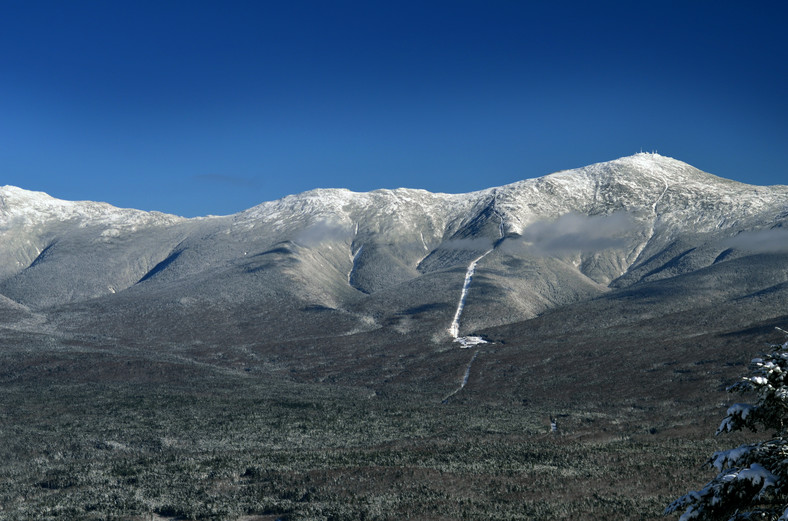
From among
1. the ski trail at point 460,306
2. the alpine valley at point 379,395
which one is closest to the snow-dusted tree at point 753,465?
the alpine valley at point 379,395

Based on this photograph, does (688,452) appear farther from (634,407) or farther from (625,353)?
(625,353)

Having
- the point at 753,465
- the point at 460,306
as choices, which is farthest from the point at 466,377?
the point at 753,465

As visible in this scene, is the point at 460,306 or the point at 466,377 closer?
the point at 466,377

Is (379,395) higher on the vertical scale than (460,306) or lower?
lower

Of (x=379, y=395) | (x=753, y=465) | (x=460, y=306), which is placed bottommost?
(x=379, y=395)

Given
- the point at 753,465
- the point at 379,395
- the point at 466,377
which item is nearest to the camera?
the point at 753,465

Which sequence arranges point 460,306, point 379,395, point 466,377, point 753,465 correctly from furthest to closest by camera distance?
1. point 460,306
2. point 466,377
3. point 379,395
4. point 753,465

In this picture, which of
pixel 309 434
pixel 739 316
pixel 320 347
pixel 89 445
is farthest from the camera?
pixel 320 347

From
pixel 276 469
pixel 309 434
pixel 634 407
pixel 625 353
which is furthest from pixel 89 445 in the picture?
pixel 625 353

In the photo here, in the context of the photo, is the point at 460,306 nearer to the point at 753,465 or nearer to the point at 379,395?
the point at 379,395
